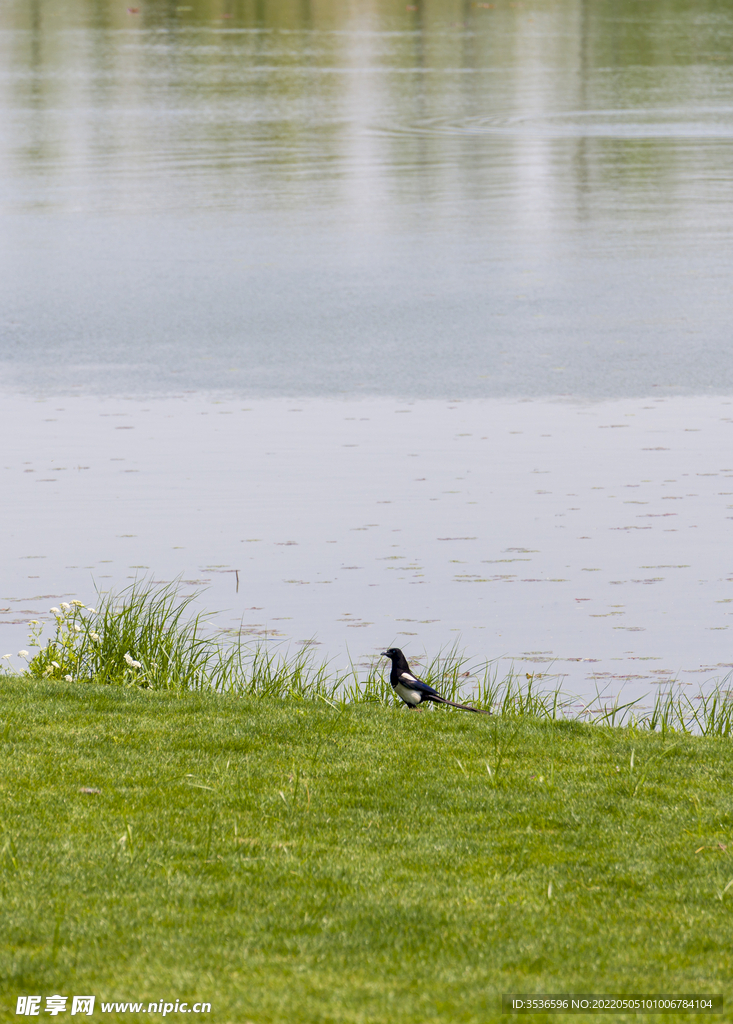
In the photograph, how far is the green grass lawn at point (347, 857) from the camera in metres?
4.91

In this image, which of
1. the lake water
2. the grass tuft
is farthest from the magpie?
the lake water

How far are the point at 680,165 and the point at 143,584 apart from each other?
1967cm

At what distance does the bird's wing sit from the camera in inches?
324

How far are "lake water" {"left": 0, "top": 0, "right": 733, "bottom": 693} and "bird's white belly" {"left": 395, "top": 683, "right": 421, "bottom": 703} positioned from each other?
1150mm

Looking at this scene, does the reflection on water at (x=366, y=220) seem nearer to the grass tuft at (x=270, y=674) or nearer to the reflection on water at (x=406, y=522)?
the reflection on water at (x=406, y=522)

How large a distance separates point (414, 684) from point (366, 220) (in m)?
16.7

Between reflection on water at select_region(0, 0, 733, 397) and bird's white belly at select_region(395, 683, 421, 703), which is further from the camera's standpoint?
reflection on water at select_region(0, 0, 733, 397)

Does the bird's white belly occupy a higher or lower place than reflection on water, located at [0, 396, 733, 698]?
lower

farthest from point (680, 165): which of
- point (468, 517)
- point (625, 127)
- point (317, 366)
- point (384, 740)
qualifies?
point (384, 740)

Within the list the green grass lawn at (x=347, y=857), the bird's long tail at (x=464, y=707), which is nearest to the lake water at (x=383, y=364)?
the bird's long tail at (x=464, y=707)

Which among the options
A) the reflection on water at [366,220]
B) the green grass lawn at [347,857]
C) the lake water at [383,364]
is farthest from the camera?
the reflection on water at [366,220]

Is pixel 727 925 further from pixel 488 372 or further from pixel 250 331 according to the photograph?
pixel 250 331

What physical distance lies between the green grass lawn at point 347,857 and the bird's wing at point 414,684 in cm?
16

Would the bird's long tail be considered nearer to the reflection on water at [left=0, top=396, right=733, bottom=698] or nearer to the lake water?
the reflection on water at [left=0, top=396, right=733, bottom=698]
